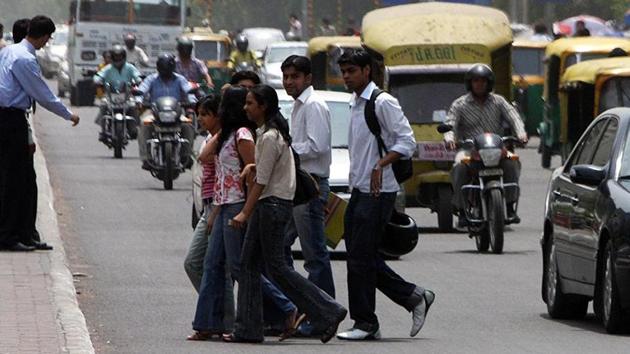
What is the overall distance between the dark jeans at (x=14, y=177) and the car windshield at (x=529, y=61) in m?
26.7

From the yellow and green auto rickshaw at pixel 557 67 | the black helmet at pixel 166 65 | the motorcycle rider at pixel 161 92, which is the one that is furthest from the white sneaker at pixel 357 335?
the yellow and green auto rickshaw at pixel 557 67

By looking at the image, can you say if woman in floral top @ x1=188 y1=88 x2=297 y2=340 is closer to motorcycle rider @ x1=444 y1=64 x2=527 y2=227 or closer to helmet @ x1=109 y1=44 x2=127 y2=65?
motorcycle rider @ x1=444 y1=64 x2=527 y2=227

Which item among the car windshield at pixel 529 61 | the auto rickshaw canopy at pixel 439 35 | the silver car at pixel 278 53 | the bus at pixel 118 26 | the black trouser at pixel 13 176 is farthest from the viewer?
the silver car at pixel 278 53

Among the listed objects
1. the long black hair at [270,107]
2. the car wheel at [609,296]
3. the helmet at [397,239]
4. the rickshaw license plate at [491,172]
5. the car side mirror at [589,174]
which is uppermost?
the long black hair at [270,107]

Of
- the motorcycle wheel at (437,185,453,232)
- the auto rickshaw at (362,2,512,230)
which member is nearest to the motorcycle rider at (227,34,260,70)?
the auto rickshaw at (362,2,512,230)

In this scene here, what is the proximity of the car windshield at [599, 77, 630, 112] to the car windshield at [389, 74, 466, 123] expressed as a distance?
12.4ft

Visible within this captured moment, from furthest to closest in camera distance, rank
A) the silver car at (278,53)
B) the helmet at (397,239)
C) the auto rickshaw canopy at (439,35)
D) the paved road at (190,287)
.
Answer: the silver car at (278,53) → the auto rickshaw canopy at (439,35) → the helmet at (397,239) → the paved road at (190,287)

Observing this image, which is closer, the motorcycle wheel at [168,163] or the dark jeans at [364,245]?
the dark jeans at [364,245]

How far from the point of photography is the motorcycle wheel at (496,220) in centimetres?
1927

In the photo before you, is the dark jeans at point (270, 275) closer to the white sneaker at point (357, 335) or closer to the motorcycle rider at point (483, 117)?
the white sneaker at point (357, 335)

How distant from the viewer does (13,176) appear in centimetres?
1680

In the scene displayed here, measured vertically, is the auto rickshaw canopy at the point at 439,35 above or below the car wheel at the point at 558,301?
above

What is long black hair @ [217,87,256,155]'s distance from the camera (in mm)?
12203

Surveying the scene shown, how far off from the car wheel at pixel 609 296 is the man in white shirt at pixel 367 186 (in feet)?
3.60
